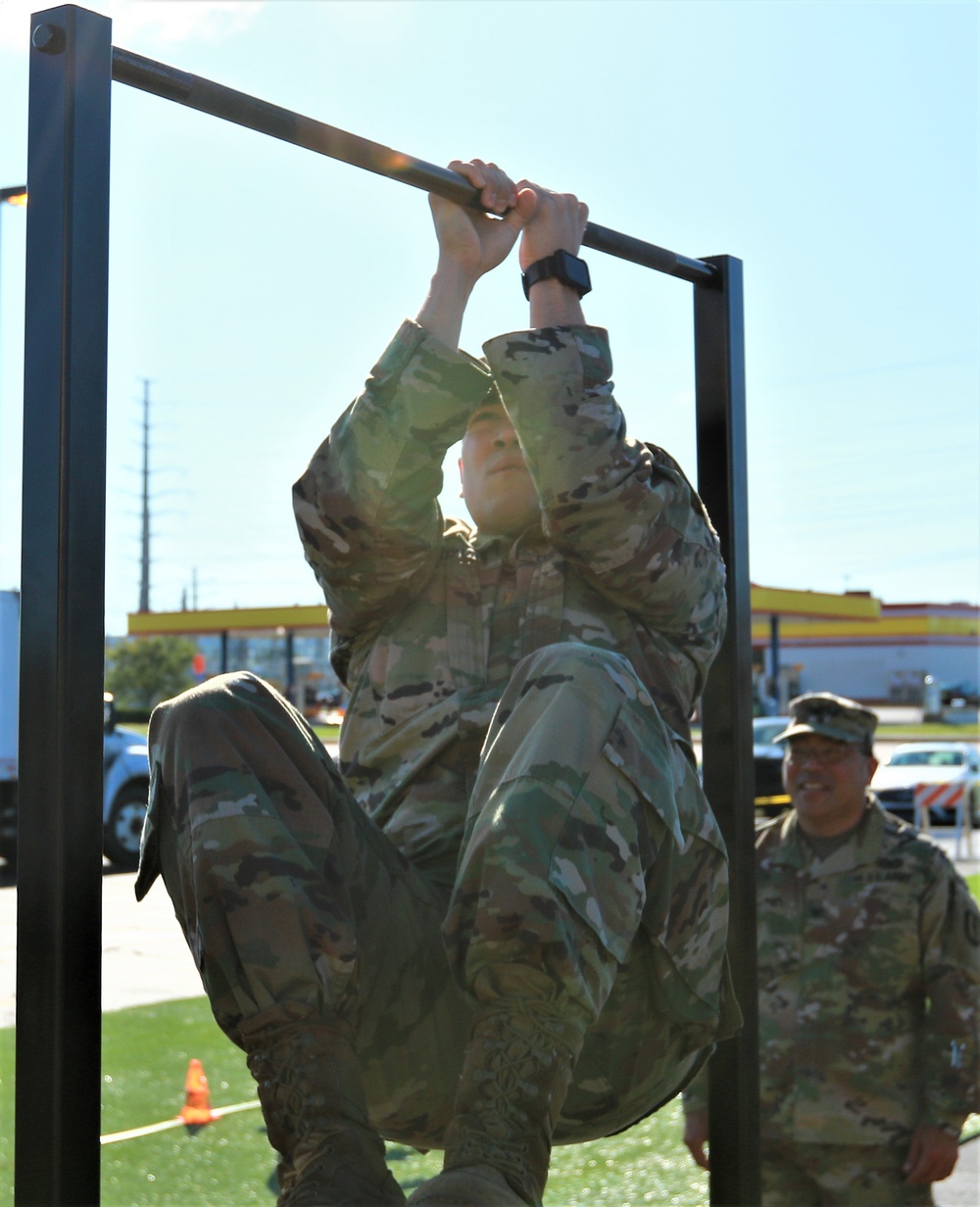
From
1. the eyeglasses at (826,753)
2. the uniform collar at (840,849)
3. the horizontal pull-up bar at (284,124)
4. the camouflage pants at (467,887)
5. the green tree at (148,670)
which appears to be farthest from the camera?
the green tree at (148,670)

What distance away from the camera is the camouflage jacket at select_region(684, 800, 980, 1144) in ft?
11.6

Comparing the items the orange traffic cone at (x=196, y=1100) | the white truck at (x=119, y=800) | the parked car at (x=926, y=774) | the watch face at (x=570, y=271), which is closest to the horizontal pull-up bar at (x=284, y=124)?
the watch face at (x=570, y=271)

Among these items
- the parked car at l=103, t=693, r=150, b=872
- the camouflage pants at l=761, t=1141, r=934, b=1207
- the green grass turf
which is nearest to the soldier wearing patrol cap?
the camouflage pants at l=761, t=1141, r=934, b=1207

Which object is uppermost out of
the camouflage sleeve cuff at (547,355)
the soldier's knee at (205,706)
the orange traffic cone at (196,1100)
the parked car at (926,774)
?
the camouflage sleeve cuff at (547,355)

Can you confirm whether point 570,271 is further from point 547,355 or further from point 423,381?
point 423,381

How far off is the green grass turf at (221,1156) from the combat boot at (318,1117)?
262cm

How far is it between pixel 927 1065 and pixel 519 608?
2.06 metres

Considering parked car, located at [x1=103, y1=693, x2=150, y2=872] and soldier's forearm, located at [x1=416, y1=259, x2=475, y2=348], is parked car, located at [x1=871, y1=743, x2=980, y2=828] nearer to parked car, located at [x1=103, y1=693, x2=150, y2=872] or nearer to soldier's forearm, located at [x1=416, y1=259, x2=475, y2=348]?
parked car, located at [x1=103, y1=693, x2=150, y2=872]

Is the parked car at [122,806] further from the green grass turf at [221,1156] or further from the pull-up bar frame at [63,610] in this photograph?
the pull-up bar frame at [63,610]

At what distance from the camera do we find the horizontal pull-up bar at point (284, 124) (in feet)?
5.63

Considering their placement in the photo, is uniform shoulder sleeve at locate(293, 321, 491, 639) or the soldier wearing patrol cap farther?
the soldier wearing patrol cap

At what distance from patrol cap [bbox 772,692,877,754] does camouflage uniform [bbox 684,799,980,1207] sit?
259mm

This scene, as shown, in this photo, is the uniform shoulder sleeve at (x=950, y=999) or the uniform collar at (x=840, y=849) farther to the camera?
the uniform collar at (x=840, y=849)

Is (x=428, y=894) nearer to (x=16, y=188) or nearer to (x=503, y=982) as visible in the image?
(x=503, y=982)
